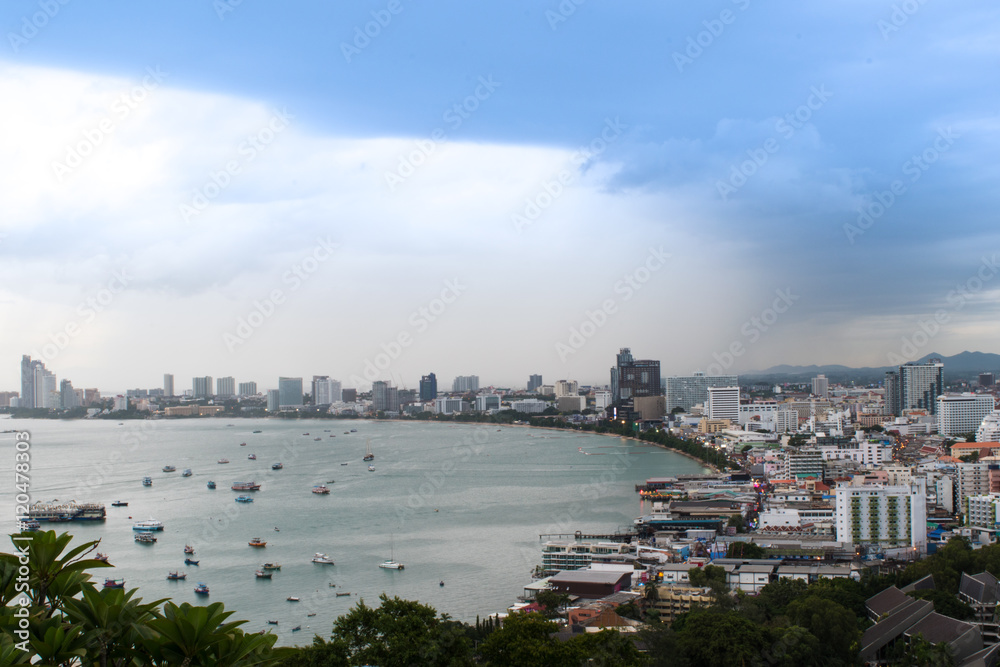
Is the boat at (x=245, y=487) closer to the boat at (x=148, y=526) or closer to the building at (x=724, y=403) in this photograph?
the boat at (x=148, y=526)

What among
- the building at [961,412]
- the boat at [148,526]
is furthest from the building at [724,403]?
the boat at [148,526]

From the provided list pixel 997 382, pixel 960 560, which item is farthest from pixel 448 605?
pixel 997 382

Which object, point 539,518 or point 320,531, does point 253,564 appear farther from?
point 539,518

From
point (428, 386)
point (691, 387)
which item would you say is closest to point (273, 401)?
point (428, 386)

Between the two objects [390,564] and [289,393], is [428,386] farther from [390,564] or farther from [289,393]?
[390,564]

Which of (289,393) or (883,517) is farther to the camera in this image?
(289,393)
